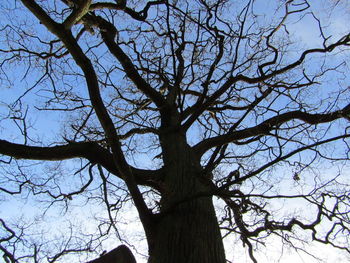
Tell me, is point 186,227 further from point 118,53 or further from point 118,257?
point 118,53

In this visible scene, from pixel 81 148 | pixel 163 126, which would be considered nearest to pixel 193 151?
pixel 163 126

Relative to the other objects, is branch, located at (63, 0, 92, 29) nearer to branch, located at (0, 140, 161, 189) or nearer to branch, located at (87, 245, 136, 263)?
branch, located at (0, 140, 161, 189)

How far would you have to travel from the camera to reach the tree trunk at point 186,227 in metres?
2.03

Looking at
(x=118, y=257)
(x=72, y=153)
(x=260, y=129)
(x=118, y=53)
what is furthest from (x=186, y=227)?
(x=118, y=53)

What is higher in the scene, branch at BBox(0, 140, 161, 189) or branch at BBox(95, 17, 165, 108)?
branch at BBox(95, 17, 165, 108)

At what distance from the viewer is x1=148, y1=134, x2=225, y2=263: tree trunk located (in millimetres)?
2027

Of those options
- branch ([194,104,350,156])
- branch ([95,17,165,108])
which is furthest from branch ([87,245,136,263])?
branch ([95,17,165,108])

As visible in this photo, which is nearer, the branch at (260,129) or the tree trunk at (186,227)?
the tree trunk at (186,227)

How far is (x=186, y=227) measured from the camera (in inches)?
87.1

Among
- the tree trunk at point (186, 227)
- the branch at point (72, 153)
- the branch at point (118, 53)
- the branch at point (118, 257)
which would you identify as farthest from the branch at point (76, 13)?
the branch at point (118, 257)

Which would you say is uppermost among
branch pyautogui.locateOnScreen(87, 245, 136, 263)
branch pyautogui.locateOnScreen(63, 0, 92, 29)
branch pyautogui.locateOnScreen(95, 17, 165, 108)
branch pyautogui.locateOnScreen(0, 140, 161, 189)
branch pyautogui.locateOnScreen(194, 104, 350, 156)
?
branch pyautogui.locateOnScreen(95, 17, 165, 108)

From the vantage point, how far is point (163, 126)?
420 cm

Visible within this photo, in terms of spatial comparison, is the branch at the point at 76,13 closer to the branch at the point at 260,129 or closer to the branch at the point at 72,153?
the branch at the point at 72,153

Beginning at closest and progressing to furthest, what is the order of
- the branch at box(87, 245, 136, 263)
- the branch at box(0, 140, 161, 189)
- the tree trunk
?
the branch at box(87, 245, 136, 263) → the tree trunk → the branch at box(0, 140, 161, 189)
